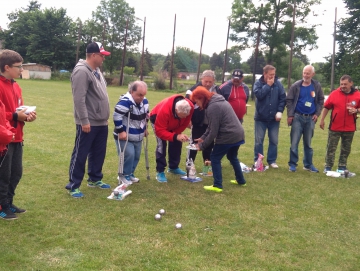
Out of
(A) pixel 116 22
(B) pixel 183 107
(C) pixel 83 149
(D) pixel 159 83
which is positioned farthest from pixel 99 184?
(A) pixel 116 22

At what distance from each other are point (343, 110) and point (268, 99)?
1520mm

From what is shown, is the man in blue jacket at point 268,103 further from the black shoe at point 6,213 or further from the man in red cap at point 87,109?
the black shoe at point 6,213

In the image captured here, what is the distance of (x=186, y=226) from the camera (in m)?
4.59

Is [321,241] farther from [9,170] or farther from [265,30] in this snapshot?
[265,30]

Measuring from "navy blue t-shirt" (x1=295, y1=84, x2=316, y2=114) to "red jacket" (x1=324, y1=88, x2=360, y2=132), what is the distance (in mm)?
452

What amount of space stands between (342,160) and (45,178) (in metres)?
5.90

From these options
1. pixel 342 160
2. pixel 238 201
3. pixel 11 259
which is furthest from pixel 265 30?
pixel 11 259

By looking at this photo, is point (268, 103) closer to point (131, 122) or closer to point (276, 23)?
point (131, 122)

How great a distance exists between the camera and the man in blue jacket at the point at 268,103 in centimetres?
757

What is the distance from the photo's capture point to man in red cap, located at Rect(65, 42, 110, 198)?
5180 millimetres

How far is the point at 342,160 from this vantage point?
7719 mm

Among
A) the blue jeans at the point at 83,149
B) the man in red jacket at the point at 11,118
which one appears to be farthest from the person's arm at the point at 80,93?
the man in red jacket at the point at 11,118

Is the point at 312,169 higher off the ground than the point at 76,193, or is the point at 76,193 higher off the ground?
the point at 312,169

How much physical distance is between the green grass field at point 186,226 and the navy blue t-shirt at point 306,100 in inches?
54.6
